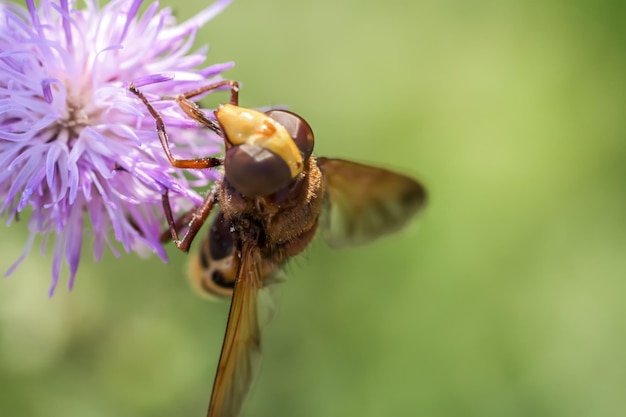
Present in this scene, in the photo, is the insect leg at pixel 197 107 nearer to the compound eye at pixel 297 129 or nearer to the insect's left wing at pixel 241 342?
the compound eye at pixel 297 129

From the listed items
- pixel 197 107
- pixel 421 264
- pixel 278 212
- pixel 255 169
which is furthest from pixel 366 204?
pixel 421 264

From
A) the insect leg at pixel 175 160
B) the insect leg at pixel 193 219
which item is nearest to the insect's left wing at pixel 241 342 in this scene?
the insect leg at pixel 193 219

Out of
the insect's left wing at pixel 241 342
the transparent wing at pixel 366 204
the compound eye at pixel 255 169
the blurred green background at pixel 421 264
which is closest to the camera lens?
the compound eye at pixel 255 169

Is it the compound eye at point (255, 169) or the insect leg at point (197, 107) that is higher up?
the insect leg at point (197, 107)

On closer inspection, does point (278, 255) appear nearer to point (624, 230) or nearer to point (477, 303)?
point (477, 303)

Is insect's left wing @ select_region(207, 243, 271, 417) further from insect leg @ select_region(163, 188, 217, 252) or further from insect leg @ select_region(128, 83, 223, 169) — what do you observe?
insect leg @ select_region(128, 83, 223, 169)

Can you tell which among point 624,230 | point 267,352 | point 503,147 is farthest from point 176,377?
point 624,230

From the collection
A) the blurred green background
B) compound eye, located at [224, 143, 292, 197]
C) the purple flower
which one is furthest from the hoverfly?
the blurred green background
